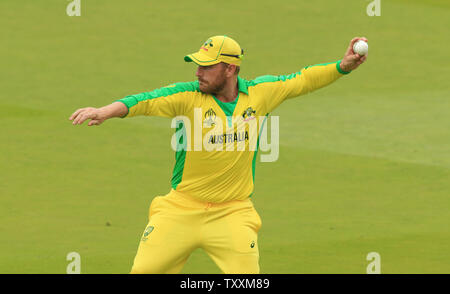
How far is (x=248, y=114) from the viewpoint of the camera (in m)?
10.6

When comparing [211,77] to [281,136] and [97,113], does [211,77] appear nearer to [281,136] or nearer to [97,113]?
[97,113]

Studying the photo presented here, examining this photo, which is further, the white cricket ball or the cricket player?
the white cricket ball

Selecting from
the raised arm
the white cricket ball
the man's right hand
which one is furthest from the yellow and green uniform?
the white cricket ball

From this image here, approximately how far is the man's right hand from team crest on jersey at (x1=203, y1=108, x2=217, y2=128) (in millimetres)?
1099

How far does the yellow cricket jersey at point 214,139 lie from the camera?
10406 mm

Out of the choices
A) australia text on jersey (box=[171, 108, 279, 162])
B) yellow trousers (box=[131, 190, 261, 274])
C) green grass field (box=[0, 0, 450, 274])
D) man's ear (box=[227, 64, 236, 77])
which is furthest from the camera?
green grass field (box=[0, 0, 450, 274])

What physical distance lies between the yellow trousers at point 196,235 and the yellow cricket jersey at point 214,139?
0.11 meters

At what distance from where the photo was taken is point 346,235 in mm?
13688

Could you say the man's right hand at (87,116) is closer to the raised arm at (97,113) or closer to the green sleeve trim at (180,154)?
the raised arm at (97,113)

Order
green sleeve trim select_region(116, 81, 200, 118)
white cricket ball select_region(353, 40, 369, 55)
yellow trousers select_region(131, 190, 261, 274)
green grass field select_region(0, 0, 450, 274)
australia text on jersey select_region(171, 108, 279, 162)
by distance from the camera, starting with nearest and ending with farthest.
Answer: green sleeve trim select_region(116, 81, 200, 118)
yellow trousers select_region(131, 190, 261, 274)
australia text on jersey select_region(171, 108, 279, 162)
white cricket ball select_region(353, 40, 369, 55)
green grass field select_region(0, 0, 450, 274)

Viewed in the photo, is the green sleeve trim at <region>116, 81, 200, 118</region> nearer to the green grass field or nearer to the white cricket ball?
the white cricket ball

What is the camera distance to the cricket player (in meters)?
10.3

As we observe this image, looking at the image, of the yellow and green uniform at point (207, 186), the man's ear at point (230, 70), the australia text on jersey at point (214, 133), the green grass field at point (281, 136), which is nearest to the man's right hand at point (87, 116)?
the yellow and green uniform at point (207, 186)

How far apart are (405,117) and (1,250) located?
756cm
